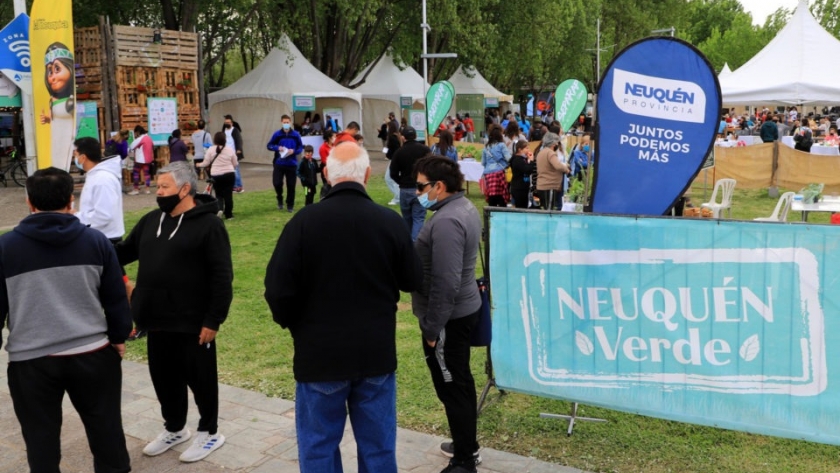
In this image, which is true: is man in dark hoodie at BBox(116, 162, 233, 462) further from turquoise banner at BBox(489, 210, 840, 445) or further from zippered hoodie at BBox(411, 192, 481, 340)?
turquoise banner at BBox(489, 210, 840, 445)

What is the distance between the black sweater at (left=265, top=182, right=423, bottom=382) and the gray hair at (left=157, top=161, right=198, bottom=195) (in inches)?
Answer: 57.5

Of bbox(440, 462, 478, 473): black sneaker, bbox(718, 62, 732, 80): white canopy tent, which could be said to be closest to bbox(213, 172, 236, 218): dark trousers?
bbox(718, 62, 732, 80): white canopy tent

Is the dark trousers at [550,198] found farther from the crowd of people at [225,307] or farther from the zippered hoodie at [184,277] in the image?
the zippered hoodie at [184,277]

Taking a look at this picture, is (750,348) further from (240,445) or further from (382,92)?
(382,92)

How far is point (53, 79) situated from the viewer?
10.3 meters

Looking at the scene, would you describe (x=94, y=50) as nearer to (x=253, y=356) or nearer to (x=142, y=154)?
(x=142, y=154)

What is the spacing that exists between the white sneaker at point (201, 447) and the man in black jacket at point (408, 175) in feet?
16.9

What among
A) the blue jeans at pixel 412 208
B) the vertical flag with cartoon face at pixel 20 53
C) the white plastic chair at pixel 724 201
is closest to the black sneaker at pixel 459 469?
the blue jeans at pixel 412 208

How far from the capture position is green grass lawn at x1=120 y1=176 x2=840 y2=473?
449cm

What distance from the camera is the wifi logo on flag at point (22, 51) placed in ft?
37.6

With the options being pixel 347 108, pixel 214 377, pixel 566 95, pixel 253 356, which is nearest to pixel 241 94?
pixel 347 108

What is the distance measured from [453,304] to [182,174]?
1.77 meters

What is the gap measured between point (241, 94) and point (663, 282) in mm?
23185

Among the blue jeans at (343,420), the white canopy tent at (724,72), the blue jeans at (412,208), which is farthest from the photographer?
the white canopy tent at (724,72)
